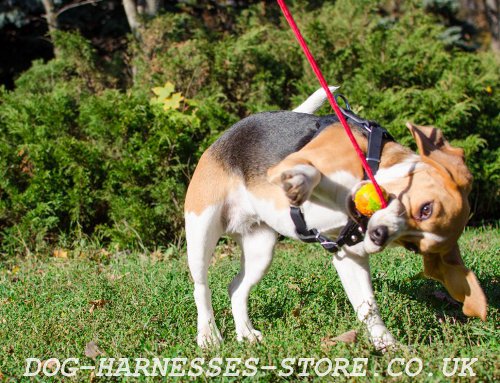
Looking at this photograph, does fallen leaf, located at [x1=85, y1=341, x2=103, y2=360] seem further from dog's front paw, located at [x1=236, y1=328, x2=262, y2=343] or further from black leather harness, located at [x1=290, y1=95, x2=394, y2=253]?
black leather harness, located at [x1=290, y1=95, x2=394, y2=253]

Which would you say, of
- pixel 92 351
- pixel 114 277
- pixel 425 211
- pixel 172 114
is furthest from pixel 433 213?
pixel 172 114

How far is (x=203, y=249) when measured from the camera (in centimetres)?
461

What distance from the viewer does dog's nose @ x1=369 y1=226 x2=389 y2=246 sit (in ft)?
10.9

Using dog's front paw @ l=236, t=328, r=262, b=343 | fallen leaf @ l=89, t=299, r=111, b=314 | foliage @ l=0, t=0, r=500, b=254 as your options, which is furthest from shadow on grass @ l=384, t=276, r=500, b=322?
foliage @ l=0, t=0, r=500, b=254

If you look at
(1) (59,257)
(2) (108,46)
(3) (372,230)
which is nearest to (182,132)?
(1) (59,257)

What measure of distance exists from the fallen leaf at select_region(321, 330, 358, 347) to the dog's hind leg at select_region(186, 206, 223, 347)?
2.85 feet

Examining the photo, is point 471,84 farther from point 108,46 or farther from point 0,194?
point 108,46

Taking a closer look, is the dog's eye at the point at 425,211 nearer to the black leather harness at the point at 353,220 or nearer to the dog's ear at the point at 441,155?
the dog's ear at the point at 441,155

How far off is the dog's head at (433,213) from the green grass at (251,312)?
0.48 m

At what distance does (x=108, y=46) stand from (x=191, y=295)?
9.44m

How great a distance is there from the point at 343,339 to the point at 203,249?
4.23 ft

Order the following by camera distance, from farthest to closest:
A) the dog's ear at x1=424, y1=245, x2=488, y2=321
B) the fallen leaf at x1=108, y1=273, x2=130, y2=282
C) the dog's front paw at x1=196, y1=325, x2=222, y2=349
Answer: the fallen leaf at x1=108, y1=273, x2=130, y2=282, the dog's front paw at x1=196, y1=325, x2=222, y2=349, the dog's ear at x1=424, y1=245, x2=488, y2=321

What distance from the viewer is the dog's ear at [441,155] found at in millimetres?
3455

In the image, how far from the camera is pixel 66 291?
569cm
